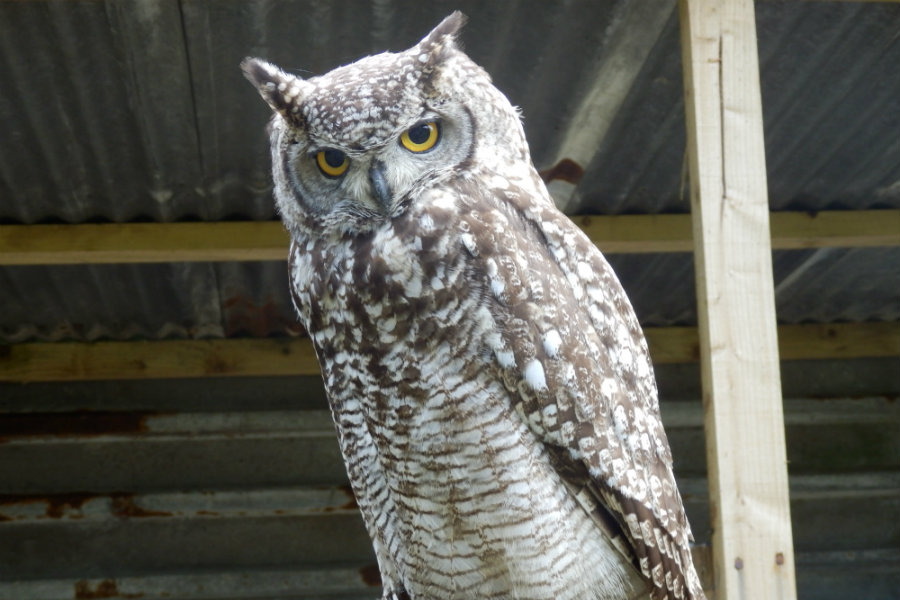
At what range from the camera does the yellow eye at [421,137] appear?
2.22m

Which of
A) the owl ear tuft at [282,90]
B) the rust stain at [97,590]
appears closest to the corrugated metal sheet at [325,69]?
the owl ear tuft at [282,90]

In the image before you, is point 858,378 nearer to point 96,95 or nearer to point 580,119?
point 580,119

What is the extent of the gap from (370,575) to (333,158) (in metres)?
4.14

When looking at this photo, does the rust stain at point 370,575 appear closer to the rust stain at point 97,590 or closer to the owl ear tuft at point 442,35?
the rust stain at point 97,590

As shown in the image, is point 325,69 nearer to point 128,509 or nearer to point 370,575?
point 128,509

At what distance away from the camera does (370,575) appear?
5965mm

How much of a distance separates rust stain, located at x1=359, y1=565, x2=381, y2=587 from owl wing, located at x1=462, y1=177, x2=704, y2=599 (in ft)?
12.2

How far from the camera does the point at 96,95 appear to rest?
3.60 metres

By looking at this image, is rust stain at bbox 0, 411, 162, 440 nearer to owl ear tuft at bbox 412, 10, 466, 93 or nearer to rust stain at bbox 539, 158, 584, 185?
rust stain at bbox 539, 158, 584, 185

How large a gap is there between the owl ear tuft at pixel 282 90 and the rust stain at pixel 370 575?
415cm

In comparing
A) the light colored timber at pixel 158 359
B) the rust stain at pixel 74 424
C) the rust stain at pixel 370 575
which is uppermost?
the light colored timber at pixel 158 359

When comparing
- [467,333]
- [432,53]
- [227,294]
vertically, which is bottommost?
[227,294]

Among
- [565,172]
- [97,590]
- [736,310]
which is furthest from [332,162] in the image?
[97,590]

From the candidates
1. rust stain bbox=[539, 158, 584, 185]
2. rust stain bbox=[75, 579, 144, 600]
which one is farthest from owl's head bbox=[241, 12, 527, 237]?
rust stain bbox=[75, 579, 144, 600]
